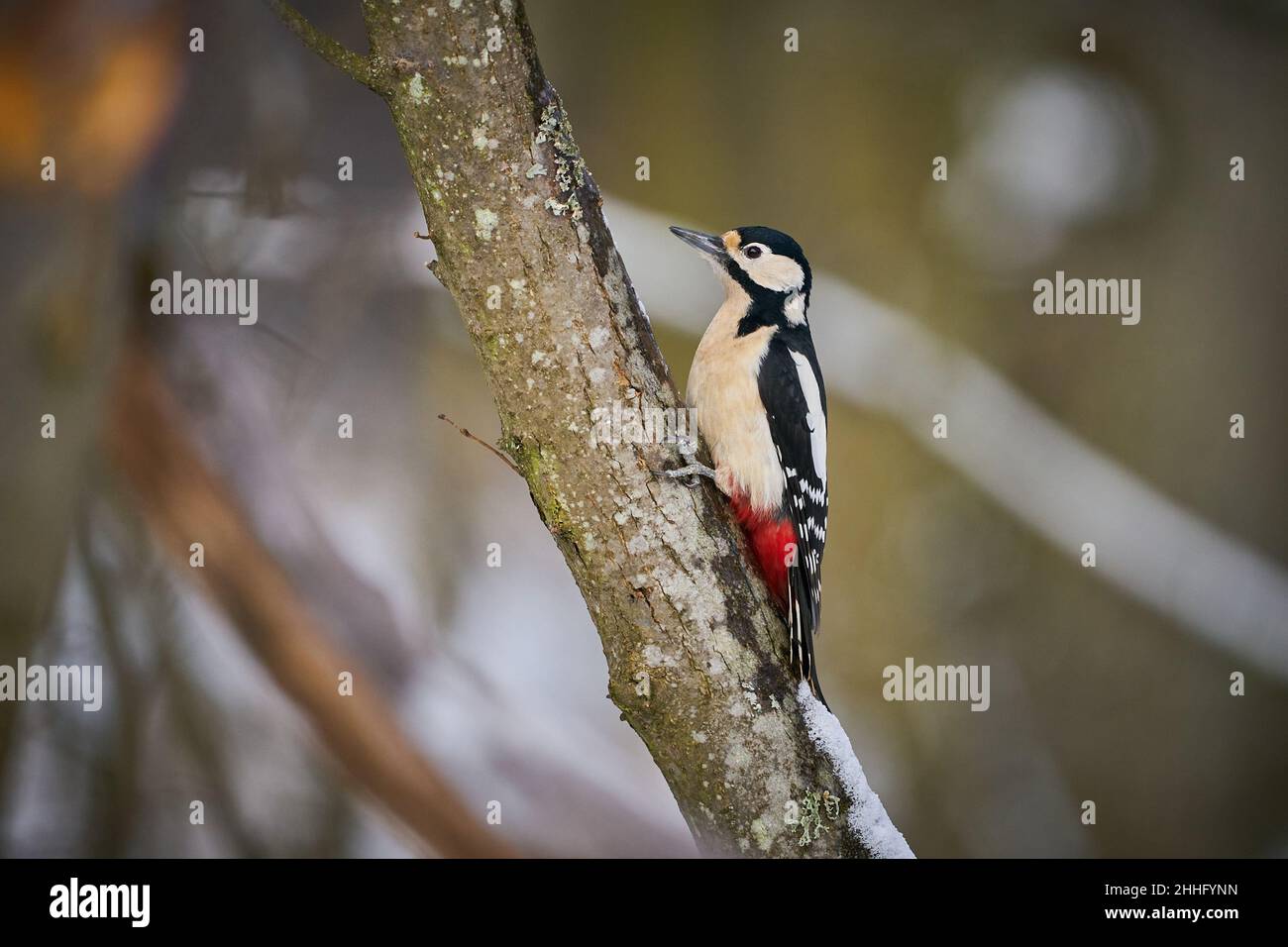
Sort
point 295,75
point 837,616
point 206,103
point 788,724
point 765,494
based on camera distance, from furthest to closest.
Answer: point 837,616, point 295,75, point 206,103, point 765,494, point 788,724

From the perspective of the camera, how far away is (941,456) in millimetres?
3221

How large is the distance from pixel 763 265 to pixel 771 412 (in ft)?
1.20

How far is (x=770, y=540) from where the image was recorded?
1.97m

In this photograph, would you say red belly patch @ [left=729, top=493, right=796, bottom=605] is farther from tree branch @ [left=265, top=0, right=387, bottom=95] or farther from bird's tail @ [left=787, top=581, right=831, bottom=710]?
tree branch @ [left=265, top=0, right=387, bottom=95]

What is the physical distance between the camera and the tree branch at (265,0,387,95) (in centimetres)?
153

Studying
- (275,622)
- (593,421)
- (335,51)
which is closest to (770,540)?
(593,421)

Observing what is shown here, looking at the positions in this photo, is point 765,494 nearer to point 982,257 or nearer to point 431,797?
point 431,797

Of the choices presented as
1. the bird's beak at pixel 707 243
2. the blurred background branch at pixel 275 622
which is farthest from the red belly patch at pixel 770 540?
the blurred background branch at pixel 275 622

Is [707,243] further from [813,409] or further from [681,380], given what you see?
[681,380]

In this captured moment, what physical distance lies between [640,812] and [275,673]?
981mm

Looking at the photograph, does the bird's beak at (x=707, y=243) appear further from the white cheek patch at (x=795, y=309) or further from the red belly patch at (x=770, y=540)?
the red belly patch at (x=770, y=540)

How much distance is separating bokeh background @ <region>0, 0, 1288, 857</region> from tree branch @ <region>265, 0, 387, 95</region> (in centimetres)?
102

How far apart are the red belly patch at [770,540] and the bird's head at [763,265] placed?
1.68 ft
